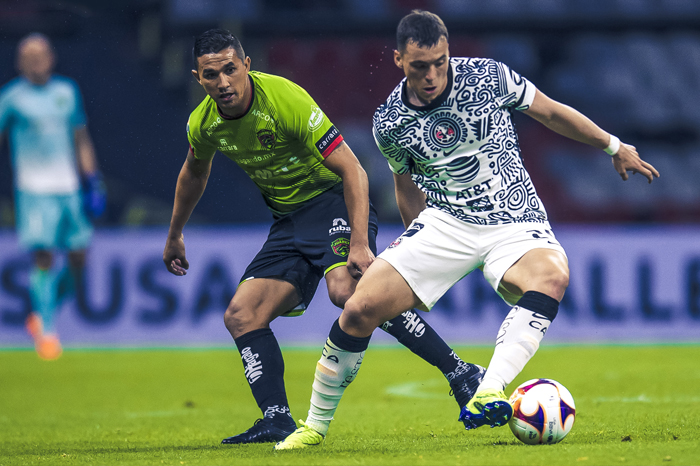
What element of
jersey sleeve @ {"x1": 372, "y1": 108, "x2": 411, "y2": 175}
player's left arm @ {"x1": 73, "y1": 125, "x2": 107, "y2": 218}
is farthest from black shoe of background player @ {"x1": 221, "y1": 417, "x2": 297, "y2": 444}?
player's left arm @ {"x1": 73, "y1": 125, "x2": 107, "y2": 218}

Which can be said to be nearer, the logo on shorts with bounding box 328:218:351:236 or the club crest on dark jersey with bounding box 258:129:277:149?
the club crest on dark jersey with bounding box 258:129:277:149

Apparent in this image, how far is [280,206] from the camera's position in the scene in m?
4.84

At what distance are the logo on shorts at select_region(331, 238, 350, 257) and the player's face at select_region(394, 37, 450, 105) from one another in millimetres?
871

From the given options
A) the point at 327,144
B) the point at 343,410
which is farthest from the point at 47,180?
the point at 327,144

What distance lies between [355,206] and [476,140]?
0.61 m

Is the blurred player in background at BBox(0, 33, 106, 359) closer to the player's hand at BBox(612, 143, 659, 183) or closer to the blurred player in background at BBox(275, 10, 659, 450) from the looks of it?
the blurred player in background at BBox(275, 10, 659, 450)

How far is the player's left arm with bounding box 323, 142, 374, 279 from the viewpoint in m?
4.20

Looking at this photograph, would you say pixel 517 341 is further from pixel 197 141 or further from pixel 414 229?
pixel 197 141

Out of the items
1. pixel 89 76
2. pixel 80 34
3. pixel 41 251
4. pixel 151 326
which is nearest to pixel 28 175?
pixel 41 251

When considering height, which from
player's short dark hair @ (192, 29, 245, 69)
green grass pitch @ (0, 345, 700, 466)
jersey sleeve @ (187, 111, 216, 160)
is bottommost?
green grass pitch @ (0, 345, 700, 466)

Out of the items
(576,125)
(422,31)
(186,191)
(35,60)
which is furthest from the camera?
(35,60)

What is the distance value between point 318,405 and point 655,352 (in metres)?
5.55

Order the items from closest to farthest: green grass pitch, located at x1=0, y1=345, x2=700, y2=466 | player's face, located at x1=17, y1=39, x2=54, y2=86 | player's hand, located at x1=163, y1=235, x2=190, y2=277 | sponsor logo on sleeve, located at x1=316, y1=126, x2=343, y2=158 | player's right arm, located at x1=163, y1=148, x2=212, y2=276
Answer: green grass pitch, located at x1=0, y1=345, x2=700, y2=466
sponsor logo on sleeve, located at x1=316, y1=126, x2=343, y2=158
player's right arm, located at x1=163, y1=148, x2=212, y2=276
player's hand, located at x1=163, y1=235, x2=190, y2=277
player's face, located at x1=17, y1=39, x2=54, y2=86

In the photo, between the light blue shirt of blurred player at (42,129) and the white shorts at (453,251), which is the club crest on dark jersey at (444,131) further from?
the light blue shirt of blurred player at (42,129)
